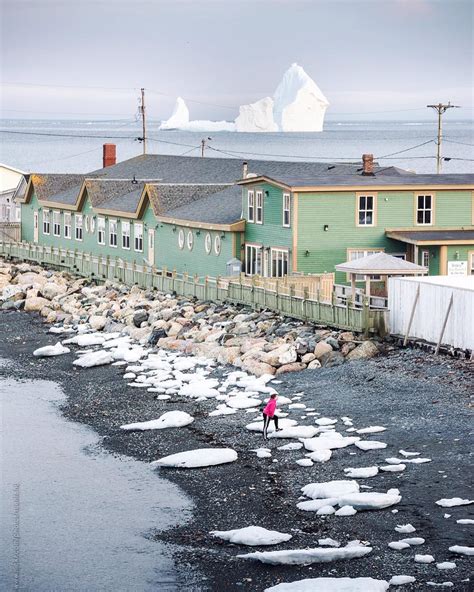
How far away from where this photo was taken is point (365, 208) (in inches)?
1719

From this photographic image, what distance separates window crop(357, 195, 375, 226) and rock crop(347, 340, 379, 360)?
416 inches

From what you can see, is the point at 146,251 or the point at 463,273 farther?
the point at 146,251

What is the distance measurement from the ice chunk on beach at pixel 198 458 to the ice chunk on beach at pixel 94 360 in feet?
40.2

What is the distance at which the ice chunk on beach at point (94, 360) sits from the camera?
38.3 meters

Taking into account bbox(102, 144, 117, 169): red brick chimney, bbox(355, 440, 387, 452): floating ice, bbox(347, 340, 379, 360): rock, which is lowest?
bbox(355, 440, 387, 452): floating ice

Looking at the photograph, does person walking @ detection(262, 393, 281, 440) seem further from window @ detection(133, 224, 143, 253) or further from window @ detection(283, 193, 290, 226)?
window @ detection(133, 224, 143, 253)

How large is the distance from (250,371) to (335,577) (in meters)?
15.6

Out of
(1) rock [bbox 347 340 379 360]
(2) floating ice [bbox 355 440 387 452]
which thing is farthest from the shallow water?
(1) rock [bbox 347 340 379 360]

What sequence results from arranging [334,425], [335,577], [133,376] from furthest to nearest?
[133,376] → [334,425] → [335,577]

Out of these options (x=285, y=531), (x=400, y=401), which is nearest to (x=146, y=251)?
(x=400, y=401)

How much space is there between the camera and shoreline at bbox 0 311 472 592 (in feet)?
65.1

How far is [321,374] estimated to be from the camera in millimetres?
33094

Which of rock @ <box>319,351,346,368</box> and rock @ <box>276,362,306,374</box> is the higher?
rock @ <box>319,351,346,368</box>

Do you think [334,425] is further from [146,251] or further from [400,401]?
[146,251]
